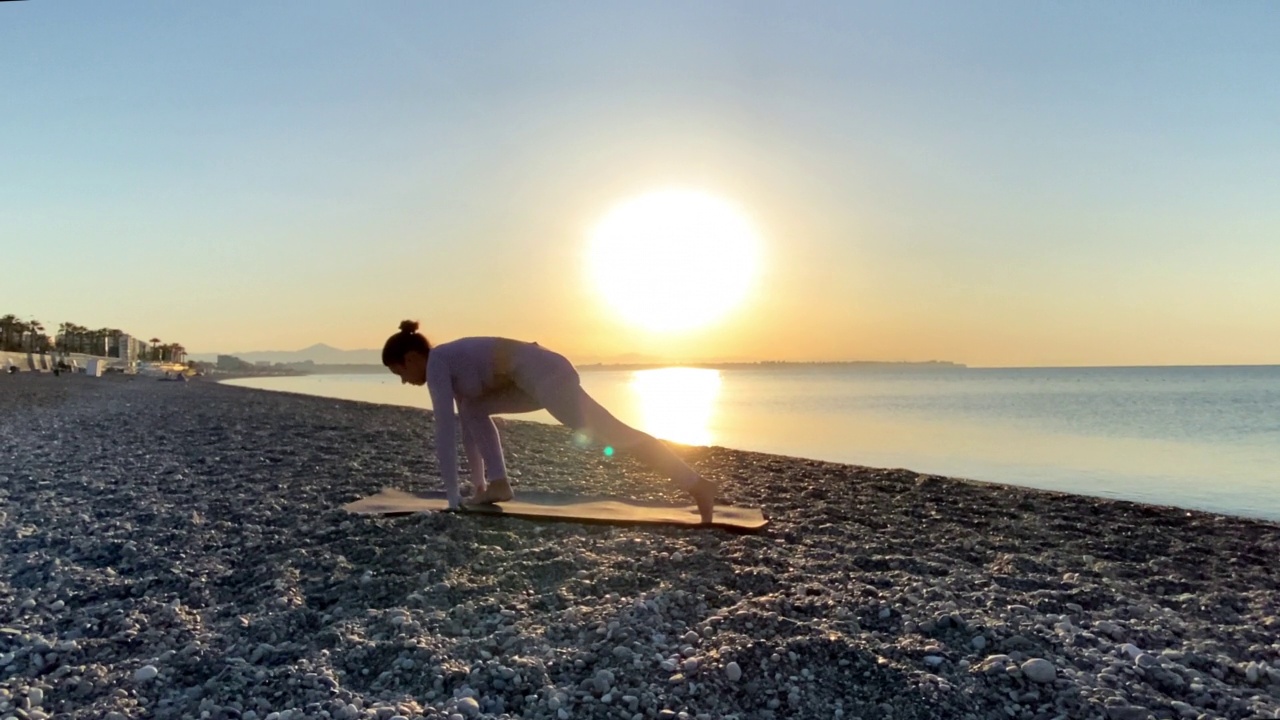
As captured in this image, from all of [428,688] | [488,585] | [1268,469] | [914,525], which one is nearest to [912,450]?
[1268,469]

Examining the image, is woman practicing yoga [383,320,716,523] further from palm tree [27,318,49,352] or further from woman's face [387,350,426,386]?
palm tree [27,318,49,352]

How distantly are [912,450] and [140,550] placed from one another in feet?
45.8

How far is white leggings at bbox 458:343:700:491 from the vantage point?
546 centimetres

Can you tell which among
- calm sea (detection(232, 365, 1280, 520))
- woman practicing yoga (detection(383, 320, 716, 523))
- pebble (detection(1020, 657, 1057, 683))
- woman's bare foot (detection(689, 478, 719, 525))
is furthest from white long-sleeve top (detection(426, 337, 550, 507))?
calm sea (detection(232, 365, 1280, 520))

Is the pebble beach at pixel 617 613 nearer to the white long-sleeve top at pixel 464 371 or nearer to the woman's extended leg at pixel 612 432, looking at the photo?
the woman's extended leg at pixel 612 432

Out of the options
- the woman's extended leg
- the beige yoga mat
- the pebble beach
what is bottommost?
the pebble beach

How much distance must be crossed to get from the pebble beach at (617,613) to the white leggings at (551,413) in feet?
1.77

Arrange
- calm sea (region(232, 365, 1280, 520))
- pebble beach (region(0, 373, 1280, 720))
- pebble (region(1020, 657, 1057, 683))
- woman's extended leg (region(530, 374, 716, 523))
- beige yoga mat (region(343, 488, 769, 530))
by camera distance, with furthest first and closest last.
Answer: calm sea (region(232, 365, 1280, 520)) < beige yoga mat (region(343, 488, 769, 530)) < woman's extended leg (region(530, 374, 716, 523)) < pebble (region(1020, 657, 1057, 683)) < pebble beach (region(0, 373, 1280, 720))

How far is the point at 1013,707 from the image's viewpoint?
3045 millimetres

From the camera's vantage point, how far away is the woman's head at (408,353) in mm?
5852

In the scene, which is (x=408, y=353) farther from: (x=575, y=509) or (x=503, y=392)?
(x=575, y=509)

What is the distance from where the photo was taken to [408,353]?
586 centimetres

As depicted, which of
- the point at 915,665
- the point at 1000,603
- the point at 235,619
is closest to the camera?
the point at 915,665

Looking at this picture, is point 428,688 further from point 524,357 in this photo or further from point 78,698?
point 524,357
